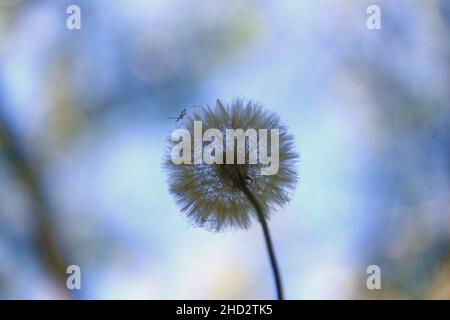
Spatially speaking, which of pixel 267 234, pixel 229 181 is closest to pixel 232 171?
pixel 229 181

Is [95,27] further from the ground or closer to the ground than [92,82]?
further from the ground

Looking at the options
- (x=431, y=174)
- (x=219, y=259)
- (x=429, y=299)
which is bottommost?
(x=429, y=299)

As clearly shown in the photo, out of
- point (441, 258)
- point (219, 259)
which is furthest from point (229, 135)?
point (441, 258)

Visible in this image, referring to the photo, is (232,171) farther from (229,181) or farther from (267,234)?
(267,234)

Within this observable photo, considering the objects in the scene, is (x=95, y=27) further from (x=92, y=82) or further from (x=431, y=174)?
(x=431, y=174)
